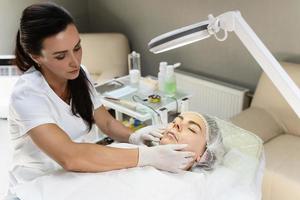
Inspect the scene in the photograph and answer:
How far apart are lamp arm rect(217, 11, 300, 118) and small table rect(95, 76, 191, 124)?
4.10 ft

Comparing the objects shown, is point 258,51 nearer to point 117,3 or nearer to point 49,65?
point 49,65

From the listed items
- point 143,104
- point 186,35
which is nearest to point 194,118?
point 186,35

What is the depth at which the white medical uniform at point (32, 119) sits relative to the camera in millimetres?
1166

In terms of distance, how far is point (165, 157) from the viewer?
3.86 feet

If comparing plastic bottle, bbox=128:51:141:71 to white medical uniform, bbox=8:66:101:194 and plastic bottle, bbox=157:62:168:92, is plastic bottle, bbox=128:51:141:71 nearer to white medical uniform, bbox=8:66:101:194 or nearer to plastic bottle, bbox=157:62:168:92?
plastic bottle, bbox=157:62:168:92

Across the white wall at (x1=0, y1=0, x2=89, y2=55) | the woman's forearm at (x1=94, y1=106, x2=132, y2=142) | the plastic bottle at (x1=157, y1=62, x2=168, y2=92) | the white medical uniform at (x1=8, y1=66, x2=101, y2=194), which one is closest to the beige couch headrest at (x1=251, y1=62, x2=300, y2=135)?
the plastic bottle at (x1=157, y1=62, x2=168, y2=92)

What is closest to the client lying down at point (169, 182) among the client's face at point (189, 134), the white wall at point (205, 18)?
the client's face at point (189, 134)

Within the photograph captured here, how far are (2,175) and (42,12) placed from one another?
4.73 ft

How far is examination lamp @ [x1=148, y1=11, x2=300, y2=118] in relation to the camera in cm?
82

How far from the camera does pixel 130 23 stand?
10.5 feet

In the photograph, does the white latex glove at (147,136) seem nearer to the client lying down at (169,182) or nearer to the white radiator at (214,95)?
the client lying down at (169,182)

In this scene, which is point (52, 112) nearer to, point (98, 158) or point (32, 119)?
point (32, 119)

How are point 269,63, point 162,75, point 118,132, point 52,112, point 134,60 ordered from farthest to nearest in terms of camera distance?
point 134,60 < point 162,75 < point 118,132 < point 52,112 < point 269,63

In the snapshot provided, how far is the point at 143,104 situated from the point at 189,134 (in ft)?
3.07
